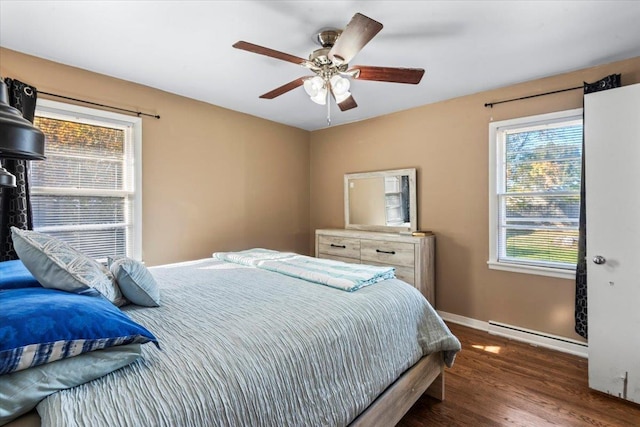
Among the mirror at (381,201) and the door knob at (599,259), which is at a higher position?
the mirror at (381,201)

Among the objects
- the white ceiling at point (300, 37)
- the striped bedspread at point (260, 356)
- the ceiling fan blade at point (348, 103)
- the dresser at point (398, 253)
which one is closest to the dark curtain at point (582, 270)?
the white ceiling at point (300, 37)

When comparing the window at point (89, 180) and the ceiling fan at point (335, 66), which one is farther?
the window at point (89, 180)

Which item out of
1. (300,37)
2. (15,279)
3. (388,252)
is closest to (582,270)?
(388,252)

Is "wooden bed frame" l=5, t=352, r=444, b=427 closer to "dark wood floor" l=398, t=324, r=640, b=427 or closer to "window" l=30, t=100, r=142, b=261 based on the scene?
"dark wood floor" l=398, t=324, r=640, b=427

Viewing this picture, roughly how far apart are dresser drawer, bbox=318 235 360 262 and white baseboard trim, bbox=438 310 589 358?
1.29m

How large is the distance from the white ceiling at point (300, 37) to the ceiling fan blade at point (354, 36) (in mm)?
289

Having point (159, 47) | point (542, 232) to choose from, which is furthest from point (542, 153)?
point (159, 47)

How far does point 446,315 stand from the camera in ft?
11.6

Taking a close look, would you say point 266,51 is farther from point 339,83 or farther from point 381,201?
point 381,201

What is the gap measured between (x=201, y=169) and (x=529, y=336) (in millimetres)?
3739

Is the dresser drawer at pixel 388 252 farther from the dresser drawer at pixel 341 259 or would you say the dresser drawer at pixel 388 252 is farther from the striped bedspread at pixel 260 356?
the striped bedspread at pixel 260 356

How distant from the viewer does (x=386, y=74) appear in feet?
6.84

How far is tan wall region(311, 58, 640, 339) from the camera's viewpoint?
286 centimetres

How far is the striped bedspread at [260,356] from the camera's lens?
887mm
